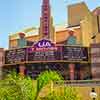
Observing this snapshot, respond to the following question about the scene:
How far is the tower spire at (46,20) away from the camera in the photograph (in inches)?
1951

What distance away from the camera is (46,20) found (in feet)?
162

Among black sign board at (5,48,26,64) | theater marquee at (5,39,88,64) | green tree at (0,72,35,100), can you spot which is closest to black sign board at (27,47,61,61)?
theater marquee at (5,39,88,64)

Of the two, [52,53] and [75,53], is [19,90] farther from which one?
[75,53]

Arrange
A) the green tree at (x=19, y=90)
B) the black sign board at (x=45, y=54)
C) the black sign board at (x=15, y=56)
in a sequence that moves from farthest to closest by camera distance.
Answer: the black sign board at (x=15, y=56) → the black sign board at (x=45, y=54) → the green tree at (x=19, y=90)

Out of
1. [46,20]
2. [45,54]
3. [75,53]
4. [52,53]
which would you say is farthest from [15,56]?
[46,20]

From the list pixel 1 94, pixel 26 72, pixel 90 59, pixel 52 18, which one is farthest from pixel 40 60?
pixel 1 94

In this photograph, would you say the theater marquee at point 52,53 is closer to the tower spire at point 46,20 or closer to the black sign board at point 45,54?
the black sign board at point 45,54

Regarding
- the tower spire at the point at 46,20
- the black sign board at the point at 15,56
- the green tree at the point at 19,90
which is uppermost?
the tower spire at the point at 46,20

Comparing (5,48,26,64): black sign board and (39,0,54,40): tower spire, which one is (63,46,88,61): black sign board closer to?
(5,48,26,64): black sign board

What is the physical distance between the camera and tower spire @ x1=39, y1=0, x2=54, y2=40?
4956 cm

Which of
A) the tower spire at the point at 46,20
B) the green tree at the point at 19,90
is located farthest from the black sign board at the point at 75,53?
the green tree at the point at 19,90

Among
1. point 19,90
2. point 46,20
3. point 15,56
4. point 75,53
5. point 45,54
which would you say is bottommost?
point 19,90

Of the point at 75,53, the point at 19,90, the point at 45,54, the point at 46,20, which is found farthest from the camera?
the point at 46,20

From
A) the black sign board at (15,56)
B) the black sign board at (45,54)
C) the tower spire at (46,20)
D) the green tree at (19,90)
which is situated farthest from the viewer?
the tower spire at (46,20)
